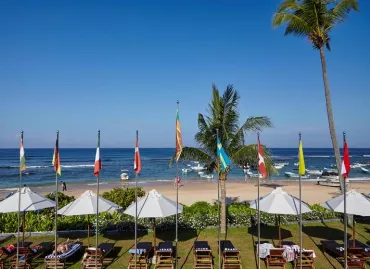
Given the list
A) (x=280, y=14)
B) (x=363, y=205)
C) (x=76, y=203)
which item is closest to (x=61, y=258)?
(x=76, y=203)

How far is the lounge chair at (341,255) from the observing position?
988 centimetres

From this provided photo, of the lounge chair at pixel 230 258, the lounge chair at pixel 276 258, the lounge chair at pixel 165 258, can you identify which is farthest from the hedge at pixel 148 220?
the lounge chair at pixel 276 258

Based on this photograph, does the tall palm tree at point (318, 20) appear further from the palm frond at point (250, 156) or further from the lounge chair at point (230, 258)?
the lounge chair at point (230, 258)

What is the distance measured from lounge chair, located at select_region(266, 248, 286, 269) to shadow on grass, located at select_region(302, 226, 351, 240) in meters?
4.27

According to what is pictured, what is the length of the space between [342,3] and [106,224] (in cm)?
1555

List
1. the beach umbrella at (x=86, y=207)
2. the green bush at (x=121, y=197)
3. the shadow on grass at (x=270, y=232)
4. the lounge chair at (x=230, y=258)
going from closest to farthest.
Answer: the lounge chair at (x=230, y=258), the beach umbrella at (x=86, y=207), the shadow on grass at (x=270, y=232), the green bush at (x=121, y=197)

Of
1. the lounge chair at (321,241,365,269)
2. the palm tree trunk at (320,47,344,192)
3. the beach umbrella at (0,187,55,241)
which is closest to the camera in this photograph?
the lounge chair at (321,241,365,269)

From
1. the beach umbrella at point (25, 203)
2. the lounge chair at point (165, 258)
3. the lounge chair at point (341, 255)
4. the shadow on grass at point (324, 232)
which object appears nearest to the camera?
the lounge chair at point (341, 255)

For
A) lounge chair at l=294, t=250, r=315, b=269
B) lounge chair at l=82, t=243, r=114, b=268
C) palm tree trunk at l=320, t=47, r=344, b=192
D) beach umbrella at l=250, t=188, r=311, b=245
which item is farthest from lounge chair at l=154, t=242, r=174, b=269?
palm tree trunk at l=320, t=47, r=344, b=192

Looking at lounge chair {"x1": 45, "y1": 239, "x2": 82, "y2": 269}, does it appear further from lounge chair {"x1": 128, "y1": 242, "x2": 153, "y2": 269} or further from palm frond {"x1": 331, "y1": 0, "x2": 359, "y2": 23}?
palm frond {"x1": 331, "y1": 0, "x2": 359, "y2": 23}

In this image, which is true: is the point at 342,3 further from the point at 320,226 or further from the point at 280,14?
the point at 320,226

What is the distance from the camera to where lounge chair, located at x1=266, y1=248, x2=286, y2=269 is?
10148 millimetres

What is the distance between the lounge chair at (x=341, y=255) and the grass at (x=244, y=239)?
0.24 meters

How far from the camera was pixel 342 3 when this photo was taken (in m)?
15.2
